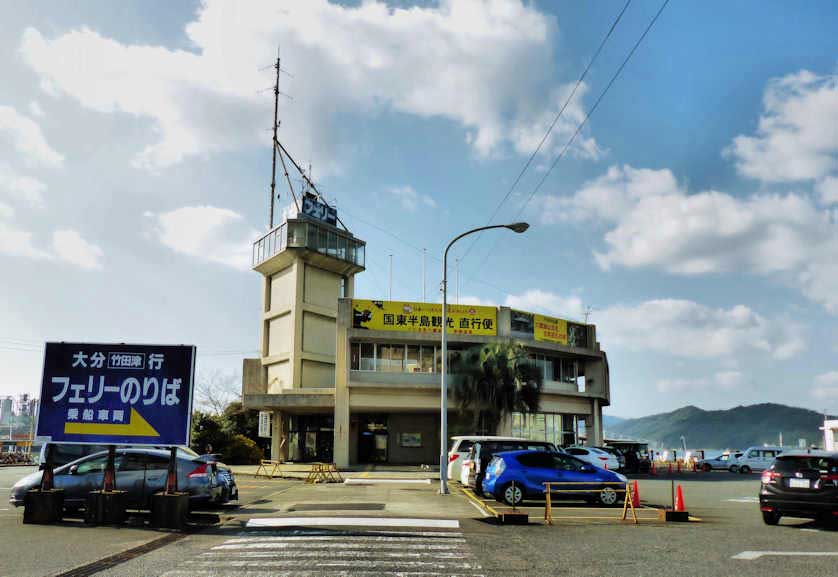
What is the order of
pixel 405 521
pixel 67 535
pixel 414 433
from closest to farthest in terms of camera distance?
1. pixel 67 535
2. pixel 405 521
3. pixel 414 433

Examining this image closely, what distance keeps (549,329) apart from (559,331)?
1015 mm

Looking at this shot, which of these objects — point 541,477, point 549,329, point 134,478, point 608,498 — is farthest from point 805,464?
point 549,329

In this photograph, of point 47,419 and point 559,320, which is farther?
point 559,320

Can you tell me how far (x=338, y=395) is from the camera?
1571 inches

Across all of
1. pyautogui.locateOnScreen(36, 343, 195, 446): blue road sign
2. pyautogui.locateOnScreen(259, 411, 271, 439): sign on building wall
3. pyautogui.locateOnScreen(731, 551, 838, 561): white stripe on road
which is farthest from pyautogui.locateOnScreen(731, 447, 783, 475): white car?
pyautogui.locateOnScreen(36, 343, 195, 446): blue road sign

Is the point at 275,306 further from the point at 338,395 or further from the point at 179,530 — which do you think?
the point at 179,530

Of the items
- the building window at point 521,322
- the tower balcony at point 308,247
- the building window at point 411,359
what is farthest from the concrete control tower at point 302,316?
the building window at point 521,322

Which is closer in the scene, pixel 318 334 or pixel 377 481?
pixel 377 481

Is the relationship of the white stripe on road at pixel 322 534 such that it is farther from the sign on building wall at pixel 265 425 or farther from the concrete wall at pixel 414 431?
the sign on building wall at pixel 265 425

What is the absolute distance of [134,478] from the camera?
14875 mm

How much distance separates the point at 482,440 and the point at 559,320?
74.6 feet

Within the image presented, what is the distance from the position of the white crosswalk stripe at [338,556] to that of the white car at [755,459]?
133 feet

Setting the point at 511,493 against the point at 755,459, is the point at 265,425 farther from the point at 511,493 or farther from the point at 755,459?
the point at 755,459

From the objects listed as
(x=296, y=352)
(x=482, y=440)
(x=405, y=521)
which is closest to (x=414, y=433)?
(x=296, y=352)
